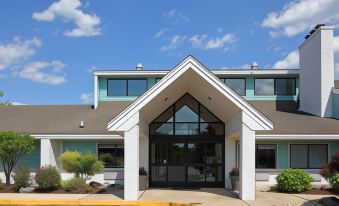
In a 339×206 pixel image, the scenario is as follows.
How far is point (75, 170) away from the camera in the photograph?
65.9 ft

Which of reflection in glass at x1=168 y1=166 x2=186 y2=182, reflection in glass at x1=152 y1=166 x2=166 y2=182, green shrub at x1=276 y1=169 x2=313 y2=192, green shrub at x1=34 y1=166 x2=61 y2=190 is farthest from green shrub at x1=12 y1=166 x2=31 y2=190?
green shrub at x1=276 y1=169 x2=313 y2=192

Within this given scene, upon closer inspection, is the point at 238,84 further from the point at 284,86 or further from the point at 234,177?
the point at 234,177

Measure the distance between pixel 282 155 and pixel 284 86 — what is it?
22.7 feet

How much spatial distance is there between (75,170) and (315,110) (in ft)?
47.8

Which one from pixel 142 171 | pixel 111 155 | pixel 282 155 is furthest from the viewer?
pixel 111 155

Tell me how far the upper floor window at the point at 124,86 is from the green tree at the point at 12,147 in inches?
323

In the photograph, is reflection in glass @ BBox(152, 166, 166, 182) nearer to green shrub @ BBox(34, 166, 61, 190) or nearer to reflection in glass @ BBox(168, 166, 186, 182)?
reflection in glass @ BBox(168, 166, 186, 182)

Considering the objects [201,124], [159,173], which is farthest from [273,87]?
[159,173]

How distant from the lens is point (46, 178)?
19125mm

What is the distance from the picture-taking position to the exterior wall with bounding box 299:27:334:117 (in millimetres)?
24172

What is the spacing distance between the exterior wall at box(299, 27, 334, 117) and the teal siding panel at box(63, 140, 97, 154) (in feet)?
43.8

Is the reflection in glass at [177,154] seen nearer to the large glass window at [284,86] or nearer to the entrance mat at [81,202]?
the entrance mat at [81,202]

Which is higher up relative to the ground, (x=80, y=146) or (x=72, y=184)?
(x=80, y=146)

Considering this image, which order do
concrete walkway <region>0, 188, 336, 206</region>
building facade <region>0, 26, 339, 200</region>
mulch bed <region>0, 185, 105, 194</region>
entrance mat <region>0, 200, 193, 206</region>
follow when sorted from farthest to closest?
mulch bed <region>0, 185, 105, 194</region> → building facade <region>0, 26, 339, 200</region> → concrete walkway <region>0, 188, 336, 206</region> → entrance mat <region>0, 200, 193, 206</region>
